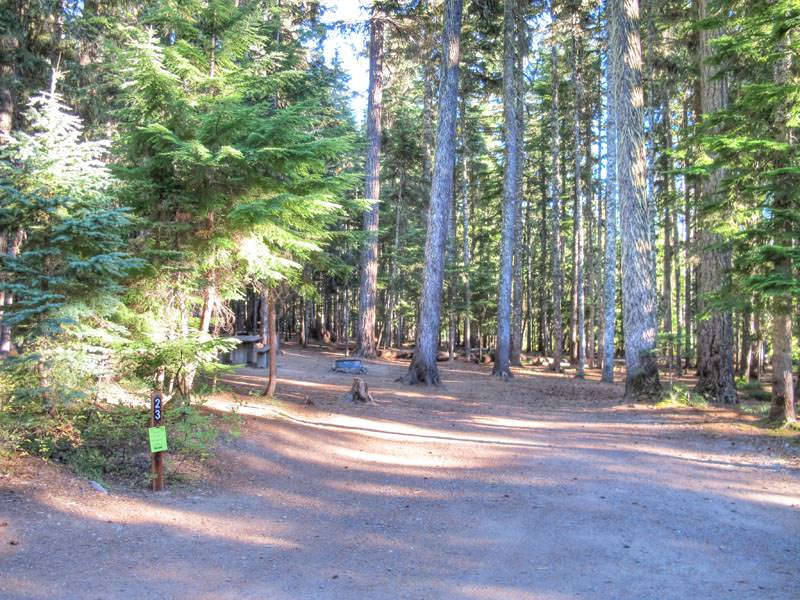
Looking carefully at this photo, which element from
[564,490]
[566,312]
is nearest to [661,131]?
[566,312]

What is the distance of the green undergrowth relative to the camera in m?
6.33

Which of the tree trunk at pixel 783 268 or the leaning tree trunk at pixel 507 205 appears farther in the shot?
the leaning tree trunk at pixel 507 205

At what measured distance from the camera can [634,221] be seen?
1442 cm

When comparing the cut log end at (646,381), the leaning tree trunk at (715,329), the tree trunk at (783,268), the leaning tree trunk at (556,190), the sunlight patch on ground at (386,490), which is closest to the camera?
the sunlight patch on ground at (386,490)

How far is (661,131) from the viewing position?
2570 cm

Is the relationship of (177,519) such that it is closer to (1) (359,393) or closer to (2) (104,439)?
(2) (104,439)

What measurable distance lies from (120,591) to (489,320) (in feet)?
114

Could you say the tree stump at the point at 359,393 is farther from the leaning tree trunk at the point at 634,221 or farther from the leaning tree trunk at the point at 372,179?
the leaning tree trunk at the point at 372,179

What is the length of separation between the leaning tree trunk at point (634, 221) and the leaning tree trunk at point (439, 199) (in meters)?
4.96

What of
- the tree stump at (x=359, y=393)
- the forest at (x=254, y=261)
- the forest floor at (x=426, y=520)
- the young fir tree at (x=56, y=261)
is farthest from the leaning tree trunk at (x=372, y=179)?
the young fir tree at (x=56, y=261)

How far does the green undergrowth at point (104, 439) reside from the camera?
6332 millimetres

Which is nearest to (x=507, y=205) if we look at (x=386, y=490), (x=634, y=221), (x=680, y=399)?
(x=634, y=221)

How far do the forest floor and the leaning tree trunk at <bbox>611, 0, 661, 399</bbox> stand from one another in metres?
3.52

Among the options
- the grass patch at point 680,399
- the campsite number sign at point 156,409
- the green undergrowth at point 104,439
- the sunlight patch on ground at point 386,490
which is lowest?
the sunlight patch on ground at point 386,490
